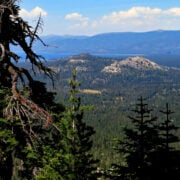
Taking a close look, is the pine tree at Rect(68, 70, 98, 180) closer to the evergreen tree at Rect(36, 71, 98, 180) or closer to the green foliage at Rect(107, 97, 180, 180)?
the evergreen tree at Rect(36, 71, 98, 180)

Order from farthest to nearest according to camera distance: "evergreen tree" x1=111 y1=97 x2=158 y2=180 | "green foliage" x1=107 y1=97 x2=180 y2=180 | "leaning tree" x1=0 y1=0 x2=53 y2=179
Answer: "evergreen tree" x1=111 y1=97 x2=158 y2=180, "green foliage" x1=107 y1=97 x2=180 y2=180, "leaning tree" x1=0 y1=0 x2=53 y2=179

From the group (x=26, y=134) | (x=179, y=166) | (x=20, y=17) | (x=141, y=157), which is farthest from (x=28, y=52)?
(x=179, y=166)

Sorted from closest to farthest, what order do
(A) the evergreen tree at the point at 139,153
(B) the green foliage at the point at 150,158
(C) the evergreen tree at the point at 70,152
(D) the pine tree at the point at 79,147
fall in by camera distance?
(C) the evergreen tree at the point at 70,152 < (D) the pine tree at the point at 79,147 < (B) the green foliage at the point at 150,158 < (A) the evergreen tree at the point at 139,153

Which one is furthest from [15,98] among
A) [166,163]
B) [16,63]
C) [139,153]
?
[166,163]

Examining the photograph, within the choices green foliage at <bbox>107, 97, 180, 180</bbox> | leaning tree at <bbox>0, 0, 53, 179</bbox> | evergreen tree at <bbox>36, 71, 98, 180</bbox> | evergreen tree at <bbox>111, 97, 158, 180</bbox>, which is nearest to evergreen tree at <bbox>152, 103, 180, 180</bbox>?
green foliage at <bbox>107, 97, 180, 180</bbox>

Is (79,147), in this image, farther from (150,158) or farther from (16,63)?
(16,63)

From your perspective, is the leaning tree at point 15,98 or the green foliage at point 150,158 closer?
the leaning tree at point 15,98

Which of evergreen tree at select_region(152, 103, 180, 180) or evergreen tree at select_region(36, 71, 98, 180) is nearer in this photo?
evergreen tree at select_region(36, 71, 98, 180)

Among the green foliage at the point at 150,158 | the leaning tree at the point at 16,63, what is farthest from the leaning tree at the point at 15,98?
the green foliage at the point at 150,158

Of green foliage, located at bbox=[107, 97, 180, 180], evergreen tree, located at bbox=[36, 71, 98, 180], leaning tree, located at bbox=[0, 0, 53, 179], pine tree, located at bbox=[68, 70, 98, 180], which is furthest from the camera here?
green foliage, located at bbox=[107, 97, 180, 180]

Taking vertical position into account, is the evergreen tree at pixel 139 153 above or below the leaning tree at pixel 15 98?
below

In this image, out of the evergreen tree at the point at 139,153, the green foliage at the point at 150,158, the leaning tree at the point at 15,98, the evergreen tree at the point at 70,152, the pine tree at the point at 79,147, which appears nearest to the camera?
the leaning tree at the point at 15,98

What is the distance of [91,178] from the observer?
56.6 feet

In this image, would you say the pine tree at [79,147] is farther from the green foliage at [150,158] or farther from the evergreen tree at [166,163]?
the evergreen tree at [166,163]
